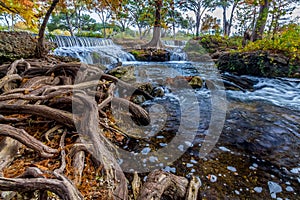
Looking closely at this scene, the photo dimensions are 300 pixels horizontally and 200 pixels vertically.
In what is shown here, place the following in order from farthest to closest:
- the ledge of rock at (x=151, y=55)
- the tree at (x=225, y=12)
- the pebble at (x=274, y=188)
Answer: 1. the tree at (x=225, y=12)
2. the ledge of rock at (x=151, y=55)
3. the pebble at (x=274, y=188)

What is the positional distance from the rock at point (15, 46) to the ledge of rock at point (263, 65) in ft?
33.1

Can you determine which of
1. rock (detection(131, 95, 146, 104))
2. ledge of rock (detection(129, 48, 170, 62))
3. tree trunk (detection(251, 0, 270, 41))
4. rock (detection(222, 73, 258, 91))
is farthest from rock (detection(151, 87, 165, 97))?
tree trunk (detection(251, 0, 270, 41))

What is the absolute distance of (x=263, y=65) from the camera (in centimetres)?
882

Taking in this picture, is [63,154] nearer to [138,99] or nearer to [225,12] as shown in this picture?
[138,99]

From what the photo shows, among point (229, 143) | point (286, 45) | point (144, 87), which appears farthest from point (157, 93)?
point (286, 45)

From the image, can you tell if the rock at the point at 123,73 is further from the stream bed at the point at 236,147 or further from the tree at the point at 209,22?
the tree at the point at 209,22

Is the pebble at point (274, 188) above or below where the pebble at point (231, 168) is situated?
below

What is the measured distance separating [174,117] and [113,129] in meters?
1.76

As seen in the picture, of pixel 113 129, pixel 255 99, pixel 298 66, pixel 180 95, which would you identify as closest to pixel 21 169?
pixel 113 129

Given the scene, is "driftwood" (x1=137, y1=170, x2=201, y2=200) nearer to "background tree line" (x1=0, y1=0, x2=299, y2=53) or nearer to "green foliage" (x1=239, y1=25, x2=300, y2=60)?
"background tree line" (x1=0, y1=0, x2=299, y2=53)

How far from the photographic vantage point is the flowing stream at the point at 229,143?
2.25 meters

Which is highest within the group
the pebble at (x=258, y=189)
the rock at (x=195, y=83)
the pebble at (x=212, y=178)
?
the rock at (x=195, y=83)

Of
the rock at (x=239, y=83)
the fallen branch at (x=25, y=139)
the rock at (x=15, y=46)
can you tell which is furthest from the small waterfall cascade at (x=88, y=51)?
the fallen branch at (x=25, y=139)

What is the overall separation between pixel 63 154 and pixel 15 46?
219 inches
